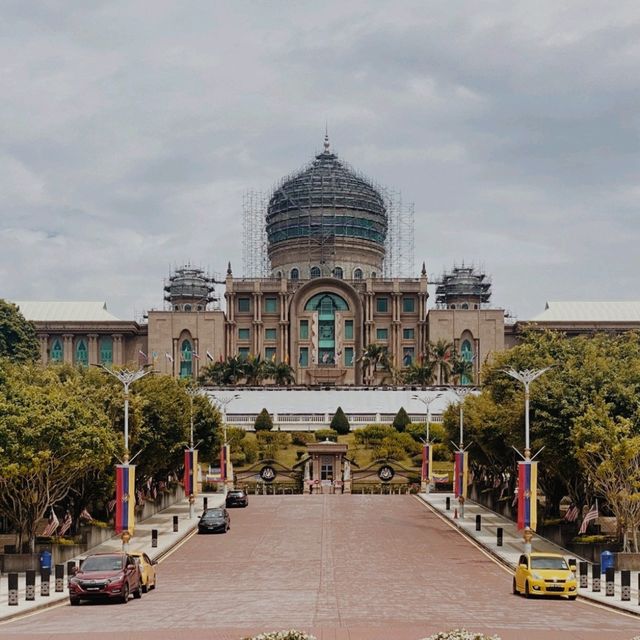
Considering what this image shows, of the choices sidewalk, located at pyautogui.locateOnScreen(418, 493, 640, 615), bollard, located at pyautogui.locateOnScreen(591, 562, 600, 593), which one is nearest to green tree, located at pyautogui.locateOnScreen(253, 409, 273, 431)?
sidewalk, located at pyautogui.locateOnScreen(418, 493, 640, 615)

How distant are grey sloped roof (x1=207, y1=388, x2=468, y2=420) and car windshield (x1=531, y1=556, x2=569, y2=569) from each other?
91513mm

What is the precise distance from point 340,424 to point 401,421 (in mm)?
6151

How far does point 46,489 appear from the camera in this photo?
45.4 metres

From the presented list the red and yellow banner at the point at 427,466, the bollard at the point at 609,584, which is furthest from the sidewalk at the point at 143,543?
the bollard at the point at 609,584

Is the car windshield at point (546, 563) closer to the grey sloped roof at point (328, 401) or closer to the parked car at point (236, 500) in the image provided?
the parked car at point (236, 500)

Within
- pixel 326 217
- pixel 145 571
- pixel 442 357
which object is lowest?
pixel 145 571

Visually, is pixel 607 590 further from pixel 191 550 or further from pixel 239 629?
pixel 191 550

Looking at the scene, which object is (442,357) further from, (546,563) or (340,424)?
A: (546,563)

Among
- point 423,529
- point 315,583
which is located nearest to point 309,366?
point 423,529

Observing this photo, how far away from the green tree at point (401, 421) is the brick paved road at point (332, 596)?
2211 inches

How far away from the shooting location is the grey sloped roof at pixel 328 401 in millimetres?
127938

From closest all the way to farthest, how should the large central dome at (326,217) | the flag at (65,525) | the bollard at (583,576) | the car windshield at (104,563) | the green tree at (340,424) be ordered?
the car windshield at (104,563) < the bollard at (583,576) < the flag at (65,525) < the green tree at (340,424) < the large central dome at (326,217)

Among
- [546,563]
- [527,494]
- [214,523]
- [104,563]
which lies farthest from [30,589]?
[214,523]

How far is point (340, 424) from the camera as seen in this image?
382ft
